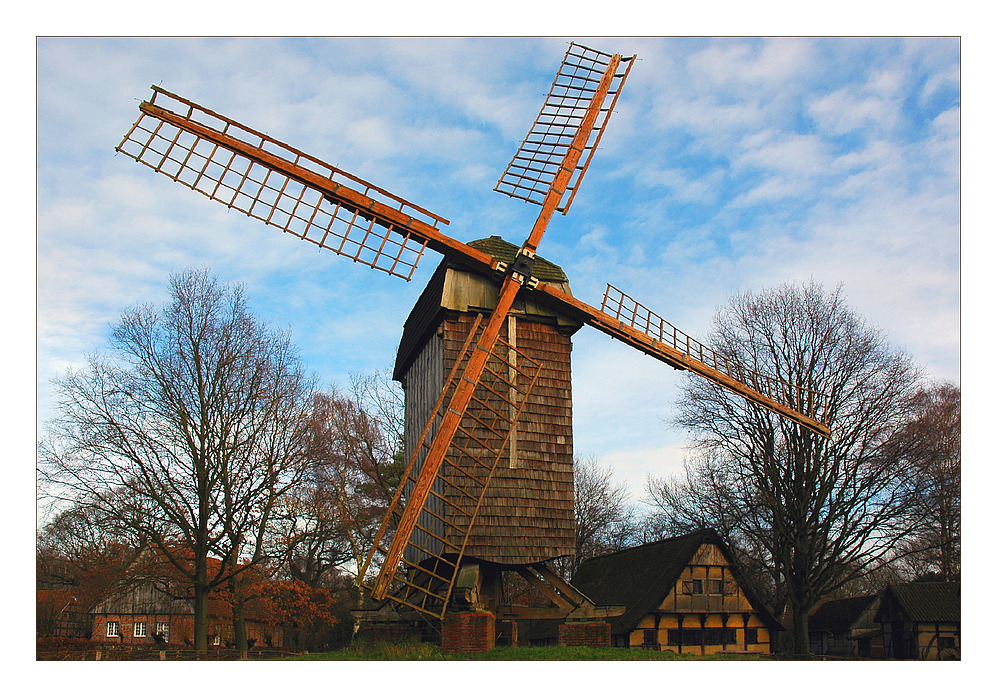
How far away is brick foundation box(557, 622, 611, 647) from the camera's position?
16641 millimetres

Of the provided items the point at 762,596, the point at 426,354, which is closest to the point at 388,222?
the point at 426,354

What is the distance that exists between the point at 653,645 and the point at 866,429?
886 cm

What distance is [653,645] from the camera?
24.3 metres

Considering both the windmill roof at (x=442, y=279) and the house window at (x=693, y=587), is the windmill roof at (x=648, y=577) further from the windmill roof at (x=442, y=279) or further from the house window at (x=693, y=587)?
the windmill roof at (x=442, y=279)

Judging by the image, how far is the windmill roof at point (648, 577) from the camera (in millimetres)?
24594

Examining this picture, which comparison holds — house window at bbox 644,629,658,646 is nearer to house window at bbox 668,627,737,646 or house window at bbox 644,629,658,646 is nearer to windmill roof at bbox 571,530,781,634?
house window at bbox 668,627,737,646

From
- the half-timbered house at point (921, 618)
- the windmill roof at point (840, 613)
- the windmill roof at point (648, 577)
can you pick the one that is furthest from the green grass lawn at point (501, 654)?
the windmill roof at point (840, 613)

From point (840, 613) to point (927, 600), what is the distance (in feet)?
27.6

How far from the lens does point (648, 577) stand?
26.3 metres

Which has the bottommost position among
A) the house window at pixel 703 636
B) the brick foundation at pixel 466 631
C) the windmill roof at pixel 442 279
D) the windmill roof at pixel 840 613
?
the windmill roof at pixel 840 613

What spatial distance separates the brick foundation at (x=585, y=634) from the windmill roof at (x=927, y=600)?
14.0 meters

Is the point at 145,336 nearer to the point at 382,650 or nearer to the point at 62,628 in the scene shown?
the point at 62,628

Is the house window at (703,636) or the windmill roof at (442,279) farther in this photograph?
the house window at (703,636)

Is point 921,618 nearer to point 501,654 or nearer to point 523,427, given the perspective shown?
point 523,427
